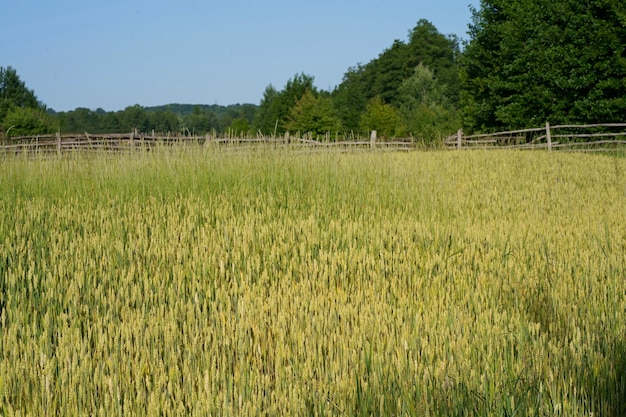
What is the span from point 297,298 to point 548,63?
2982 cm

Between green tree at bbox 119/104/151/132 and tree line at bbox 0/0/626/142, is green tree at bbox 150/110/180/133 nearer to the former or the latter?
green tree at bbox 119/104/151/132

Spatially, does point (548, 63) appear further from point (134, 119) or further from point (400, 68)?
point (134, 119)

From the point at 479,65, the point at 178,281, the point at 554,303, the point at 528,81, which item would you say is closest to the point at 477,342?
the point at 554,303

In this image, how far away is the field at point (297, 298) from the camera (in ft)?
7.70

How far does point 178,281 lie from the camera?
387 cm

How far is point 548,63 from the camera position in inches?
1169

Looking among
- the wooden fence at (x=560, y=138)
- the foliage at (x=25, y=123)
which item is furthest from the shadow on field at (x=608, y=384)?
the foliage at (x=25, y=123)

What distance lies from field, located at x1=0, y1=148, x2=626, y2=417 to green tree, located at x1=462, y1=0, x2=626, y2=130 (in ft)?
72.5

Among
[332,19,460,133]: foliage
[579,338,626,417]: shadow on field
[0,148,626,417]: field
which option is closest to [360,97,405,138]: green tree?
[332,19,460,133]: foliage

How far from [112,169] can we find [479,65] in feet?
105

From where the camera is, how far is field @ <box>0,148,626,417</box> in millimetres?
2348

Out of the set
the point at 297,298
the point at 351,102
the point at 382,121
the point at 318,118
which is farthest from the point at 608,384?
the point at 351,102

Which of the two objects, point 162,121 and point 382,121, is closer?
point 382,121

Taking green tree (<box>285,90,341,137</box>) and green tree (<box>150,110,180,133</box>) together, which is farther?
green tree (<box>150,110,180,133</box>)
